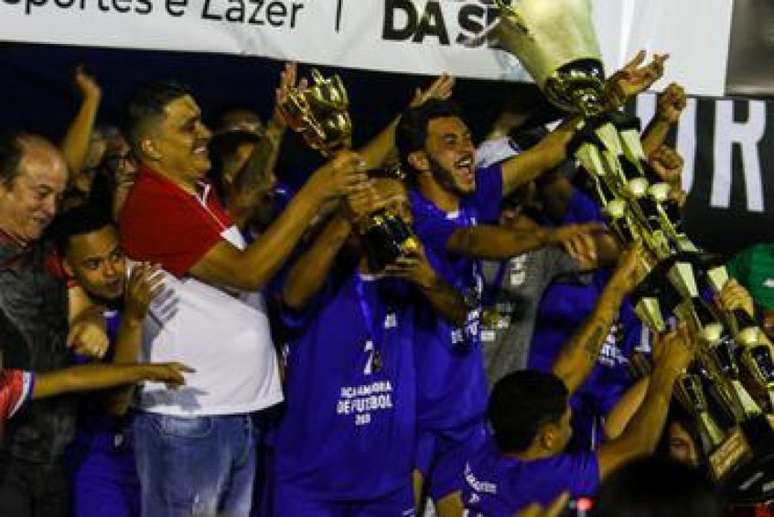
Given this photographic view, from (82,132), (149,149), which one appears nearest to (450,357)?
(149,149)

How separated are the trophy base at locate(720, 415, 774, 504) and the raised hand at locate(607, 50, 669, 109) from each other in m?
1.32

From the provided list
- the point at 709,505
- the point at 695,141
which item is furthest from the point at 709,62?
the point at 709,505

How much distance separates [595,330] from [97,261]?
1565 mm

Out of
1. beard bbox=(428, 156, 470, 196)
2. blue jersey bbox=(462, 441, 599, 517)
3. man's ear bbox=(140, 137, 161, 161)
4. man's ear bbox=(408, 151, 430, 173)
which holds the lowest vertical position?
blue jersey bbox=(462, 441, 599, 517)

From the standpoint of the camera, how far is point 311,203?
197 inches

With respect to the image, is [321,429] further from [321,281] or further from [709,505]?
[709,505]

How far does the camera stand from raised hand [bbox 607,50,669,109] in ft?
19.5

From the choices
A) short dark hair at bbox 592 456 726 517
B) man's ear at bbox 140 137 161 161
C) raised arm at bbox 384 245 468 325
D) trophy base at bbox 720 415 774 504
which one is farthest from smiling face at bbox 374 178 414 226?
short dark hair at bbox 592 456 726 517

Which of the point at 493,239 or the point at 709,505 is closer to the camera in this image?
the point at 709,505

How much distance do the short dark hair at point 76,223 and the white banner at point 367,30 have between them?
2.30 feet

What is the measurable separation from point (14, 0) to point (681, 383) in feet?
8.26

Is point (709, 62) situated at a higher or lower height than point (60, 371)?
higher

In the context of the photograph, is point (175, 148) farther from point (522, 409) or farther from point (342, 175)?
point (522, 409)

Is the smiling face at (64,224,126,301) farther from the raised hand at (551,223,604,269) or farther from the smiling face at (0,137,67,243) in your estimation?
the raised hand at (551,223,604,269)
